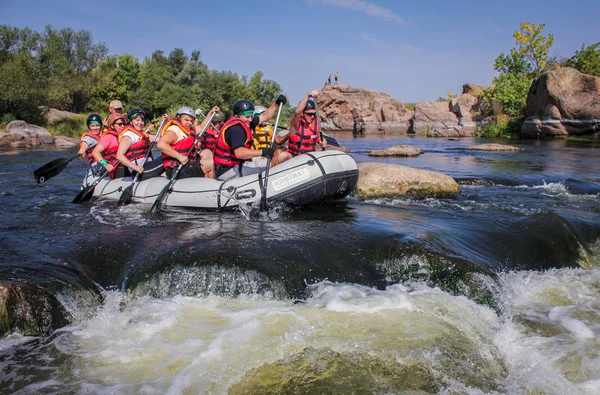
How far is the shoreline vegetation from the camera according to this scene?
32.8m

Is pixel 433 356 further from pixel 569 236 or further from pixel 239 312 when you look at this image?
pixel 569 236

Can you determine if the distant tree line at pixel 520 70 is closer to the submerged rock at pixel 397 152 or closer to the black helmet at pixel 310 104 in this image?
the submerged rock at pixel 397 152

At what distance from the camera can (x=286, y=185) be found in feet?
23.7

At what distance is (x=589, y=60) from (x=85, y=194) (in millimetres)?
32298

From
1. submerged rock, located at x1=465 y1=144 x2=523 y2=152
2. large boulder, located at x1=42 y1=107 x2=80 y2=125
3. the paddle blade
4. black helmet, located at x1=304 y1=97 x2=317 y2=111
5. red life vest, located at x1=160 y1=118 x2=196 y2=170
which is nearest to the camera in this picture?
the paddle blade

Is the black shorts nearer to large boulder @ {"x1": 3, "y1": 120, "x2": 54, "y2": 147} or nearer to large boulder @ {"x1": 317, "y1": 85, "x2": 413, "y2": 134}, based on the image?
large boulder @ {"x1": 3, "y1": 120, "x2": 54, "y2": 147}

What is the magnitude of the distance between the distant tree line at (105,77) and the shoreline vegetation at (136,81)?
9 cm

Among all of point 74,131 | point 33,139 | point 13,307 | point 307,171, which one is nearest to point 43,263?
point 13,307

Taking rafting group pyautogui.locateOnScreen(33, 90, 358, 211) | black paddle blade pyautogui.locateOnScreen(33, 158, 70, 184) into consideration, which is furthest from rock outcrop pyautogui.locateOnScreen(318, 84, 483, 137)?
black paddle blade pyautogui.locateOnScreen(33, 158, 70, 184)

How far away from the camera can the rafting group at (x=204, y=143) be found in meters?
7.70

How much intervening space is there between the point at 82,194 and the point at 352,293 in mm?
6143

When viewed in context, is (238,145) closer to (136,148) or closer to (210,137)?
(210,137)

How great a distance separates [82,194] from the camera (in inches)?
353

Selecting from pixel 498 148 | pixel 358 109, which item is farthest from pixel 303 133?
pixel 358 109
